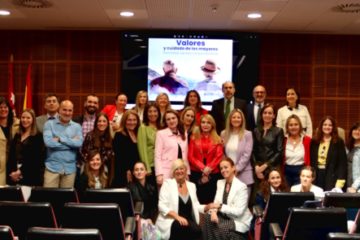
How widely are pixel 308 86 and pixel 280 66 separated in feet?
2.04

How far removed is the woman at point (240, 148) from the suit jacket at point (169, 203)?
0.72 metres

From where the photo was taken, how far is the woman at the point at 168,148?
5703 millimetres

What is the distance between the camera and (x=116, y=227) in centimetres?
368

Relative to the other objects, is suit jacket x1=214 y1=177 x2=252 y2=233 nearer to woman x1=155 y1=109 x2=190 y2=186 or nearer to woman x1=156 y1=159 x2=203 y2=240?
woman x1=156 y1=159 x2=203 y2=240

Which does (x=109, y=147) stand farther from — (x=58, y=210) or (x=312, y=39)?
(x=312, y=39)

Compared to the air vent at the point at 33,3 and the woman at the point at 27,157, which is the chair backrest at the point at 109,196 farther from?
the air vent at the point at 33,3

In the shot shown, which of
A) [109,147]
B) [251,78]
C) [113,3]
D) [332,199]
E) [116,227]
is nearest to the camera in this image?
[116,227]

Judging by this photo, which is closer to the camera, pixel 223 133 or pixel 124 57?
pixel 223 133

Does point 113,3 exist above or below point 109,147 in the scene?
above

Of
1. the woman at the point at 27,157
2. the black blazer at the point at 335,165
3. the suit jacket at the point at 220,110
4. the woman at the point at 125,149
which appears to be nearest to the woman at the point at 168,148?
the woman at the point at 125,149

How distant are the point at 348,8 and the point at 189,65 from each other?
2859 mm

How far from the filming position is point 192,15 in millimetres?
7656

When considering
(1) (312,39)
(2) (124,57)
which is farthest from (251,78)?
(2) (124,57)

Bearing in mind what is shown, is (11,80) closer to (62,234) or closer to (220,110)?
(220,110)
